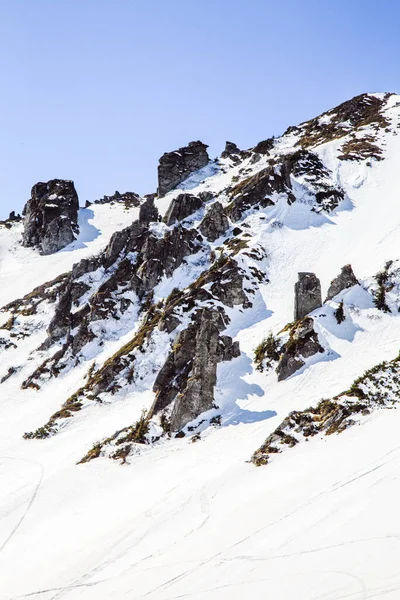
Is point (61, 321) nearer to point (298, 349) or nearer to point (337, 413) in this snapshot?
point (298, 349)

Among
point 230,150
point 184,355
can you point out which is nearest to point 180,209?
point 184,355

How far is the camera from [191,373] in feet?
94.5

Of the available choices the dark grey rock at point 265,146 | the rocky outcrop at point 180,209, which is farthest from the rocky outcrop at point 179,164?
the rocky outcrop at point 180,209

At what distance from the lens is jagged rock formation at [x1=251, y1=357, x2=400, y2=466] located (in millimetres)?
18906

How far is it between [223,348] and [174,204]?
110 feet

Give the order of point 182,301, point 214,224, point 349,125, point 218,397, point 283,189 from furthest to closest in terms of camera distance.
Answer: point 349,125
point 283,189
point 214,224
point 182,301
point 218,397

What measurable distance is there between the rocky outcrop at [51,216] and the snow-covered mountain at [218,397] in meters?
4.63

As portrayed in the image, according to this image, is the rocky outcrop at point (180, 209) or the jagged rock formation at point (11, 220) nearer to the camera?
the rocky outcrop at point (180, 209)

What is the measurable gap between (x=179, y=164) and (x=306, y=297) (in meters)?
65.5

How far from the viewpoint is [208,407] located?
2741 centimetres

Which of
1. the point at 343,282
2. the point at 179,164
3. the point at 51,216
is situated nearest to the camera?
the point at 343,282

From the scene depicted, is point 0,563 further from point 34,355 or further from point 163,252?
point 163,252

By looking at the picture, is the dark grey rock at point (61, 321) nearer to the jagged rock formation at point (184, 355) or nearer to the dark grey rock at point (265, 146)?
the jagged rock formation at point (184, 355)

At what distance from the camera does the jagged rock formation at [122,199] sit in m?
108
